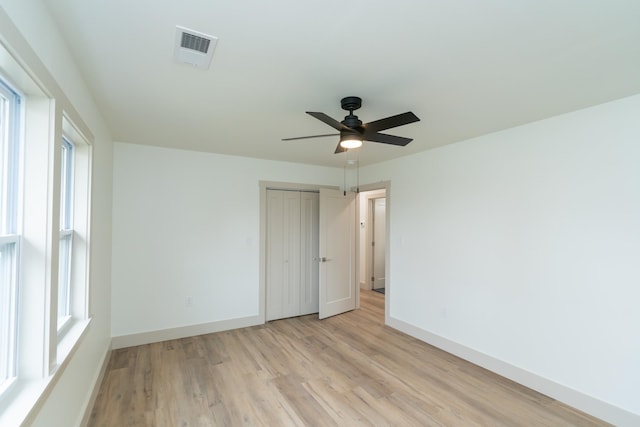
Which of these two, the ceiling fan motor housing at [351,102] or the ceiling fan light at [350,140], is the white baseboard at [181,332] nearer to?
the ceiling fan light at [350,140]

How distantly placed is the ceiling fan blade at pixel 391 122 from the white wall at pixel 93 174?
5.92 ft

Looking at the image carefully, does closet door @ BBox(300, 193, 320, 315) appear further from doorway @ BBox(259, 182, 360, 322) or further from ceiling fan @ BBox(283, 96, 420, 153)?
ceiling fan @ BBox(283, 96, 420, 153)

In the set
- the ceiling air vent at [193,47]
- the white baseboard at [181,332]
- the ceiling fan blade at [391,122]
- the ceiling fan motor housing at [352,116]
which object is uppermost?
the ceiling air vent at [193,47]

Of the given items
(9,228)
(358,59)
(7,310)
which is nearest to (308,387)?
(7,310)

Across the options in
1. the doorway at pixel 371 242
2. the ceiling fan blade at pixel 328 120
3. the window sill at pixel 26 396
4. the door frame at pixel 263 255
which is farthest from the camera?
the doorway at pixel 371 242

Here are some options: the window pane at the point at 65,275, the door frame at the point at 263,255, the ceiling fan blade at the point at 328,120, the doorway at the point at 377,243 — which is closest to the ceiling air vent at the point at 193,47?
the ceiling fan blade at the point at 328,120

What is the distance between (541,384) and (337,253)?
300cm

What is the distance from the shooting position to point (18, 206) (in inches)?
53.9

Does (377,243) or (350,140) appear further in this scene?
(377,243)

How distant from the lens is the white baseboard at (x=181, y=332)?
3586 mm

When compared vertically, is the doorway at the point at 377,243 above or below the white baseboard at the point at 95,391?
above

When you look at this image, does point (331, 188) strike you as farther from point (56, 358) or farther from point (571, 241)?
point (56, 358)

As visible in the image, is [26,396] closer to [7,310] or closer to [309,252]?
[7,310]

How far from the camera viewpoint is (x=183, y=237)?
398 centimetres
